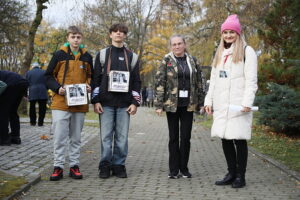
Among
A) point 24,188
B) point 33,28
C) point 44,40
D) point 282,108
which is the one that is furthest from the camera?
point 44,40

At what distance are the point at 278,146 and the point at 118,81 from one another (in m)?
5.74

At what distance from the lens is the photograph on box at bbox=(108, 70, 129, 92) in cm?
643

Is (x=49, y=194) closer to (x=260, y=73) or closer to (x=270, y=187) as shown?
(x=270, y=187)

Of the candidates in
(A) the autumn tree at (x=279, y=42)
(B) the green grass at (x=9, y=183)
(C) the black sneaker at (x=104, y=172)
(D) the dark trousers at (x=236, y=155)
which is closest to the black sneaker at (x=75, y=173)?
(C) the black sneaker at (x=104, y=172)

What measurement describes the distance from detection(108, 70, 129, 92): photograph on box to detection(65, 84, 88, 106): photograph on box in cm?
38

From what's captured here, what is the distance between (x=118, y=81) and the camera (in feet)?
21.2

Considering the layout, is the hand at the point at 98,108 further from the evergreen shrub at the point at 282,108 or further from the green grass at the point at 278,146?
the evergreen shrub at the point at 282,108

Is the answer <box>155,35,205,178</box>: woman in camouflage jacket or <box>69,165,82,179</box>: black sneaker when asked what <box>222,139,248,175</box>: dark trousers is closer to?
<box>155,35,205,178</box>: woman in camouflage jacket

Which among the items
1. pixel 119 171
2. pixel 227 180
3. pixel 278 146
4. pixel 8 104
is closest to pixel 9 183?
pixel 119 171

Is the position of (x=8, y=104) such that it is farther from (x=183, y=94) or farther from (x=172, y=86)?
(x=183, y=94)

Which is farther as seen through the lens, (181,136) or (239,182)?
(181,136)

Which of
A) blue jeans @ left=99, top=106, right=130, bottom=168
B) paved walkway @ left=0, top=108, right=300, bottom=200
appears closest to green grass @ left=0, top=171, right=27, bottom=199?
paved walkway @ left=0, top=108, right=300, bottom=200

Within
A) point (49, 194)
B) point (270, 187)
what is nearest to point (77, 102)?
point (49, 194)

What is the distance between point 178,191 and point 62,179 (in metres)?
1.73
